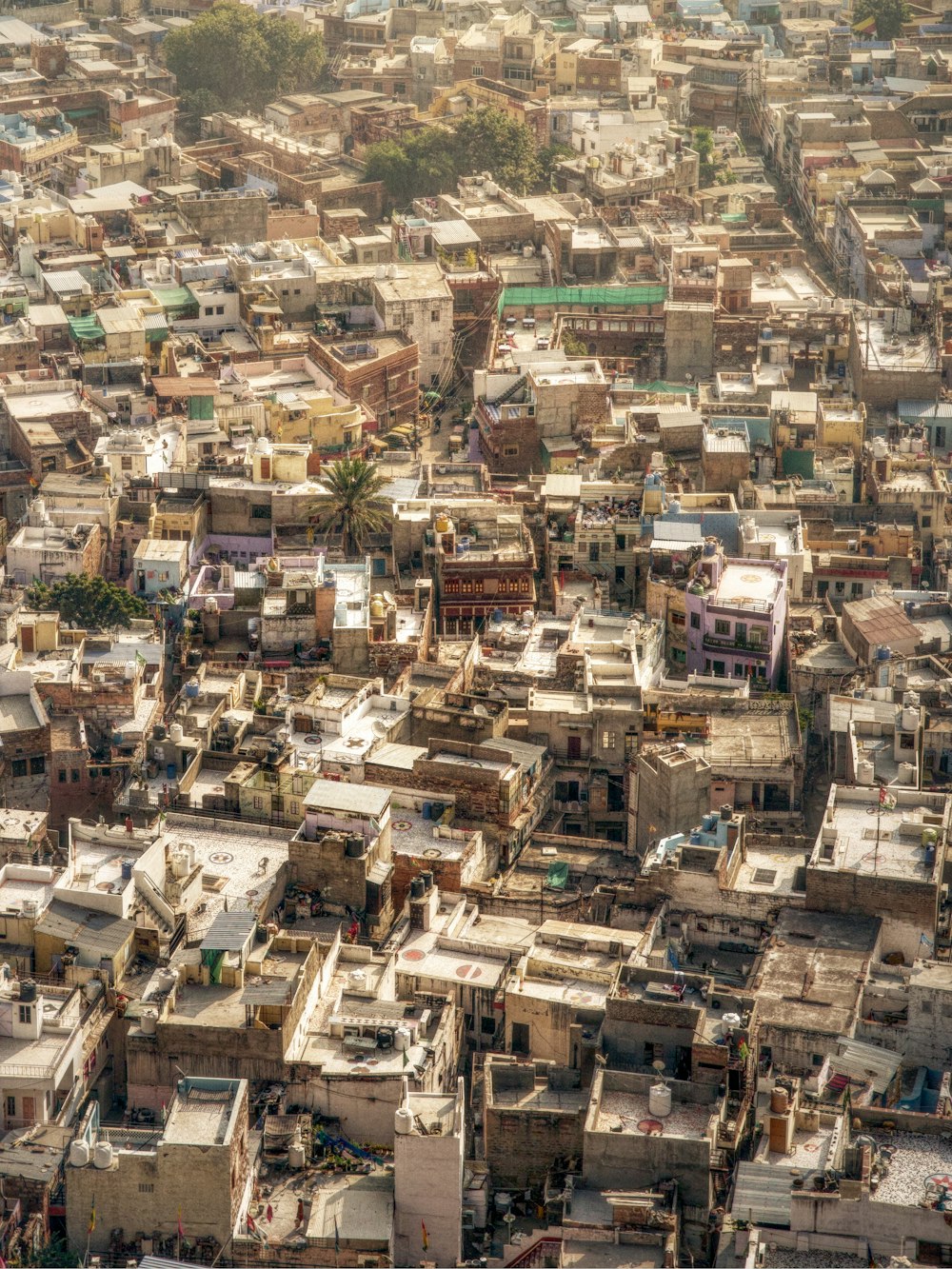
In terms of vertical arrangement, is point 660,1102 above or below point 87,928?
above

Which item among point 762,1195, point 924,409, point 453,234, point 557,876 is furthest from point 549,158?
point 762,1195

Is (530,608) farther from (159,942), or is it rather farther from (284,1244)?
(284,1244)

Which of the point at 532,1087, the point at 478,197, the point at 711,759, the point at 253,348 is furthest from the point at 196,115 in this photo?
the point at 532,1087

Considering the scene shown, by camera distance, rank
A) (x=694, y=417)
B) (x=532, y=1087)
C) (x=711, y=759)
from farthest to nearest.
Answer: (x=694, y=417)
(x=711, y=759)
(x=532, y=1087)

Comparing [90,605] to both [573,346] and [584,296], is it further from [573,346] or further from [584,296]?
[584,296]

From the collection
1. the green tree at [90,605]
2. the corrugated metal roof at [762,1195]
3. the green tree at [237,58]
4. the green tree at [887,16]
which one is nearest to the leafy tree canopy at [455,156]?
the green tree at [237,58]
